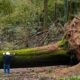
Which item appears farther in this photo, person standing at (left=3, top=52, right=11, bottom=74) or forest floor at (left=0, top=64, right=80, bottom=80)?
person standing at (left=3, top=52, right=11, bottom=74)

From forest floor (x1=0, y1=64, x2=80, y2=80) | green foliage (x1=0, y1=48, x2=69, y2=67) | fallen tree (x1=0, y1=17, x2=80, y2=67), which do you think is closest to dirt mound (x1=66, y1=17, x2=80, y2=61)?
fallen tree (x1=0, y1=17, x2=80, y2=67)

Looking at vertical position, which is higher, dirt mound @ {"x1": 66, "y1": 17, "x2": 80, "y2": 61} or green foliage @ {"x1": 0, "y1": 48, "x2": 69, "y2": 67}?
dirt mound @ {"x1": 66, "y1": 17, "x2": 80, "y2": 61}

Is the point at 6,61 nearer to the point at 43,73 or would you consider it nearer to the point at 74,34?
the point at 43,73

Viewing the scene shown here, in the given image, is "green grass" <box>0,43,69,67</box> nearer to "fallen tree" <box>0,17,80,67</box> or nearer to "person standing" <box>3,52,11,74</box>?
"fallen tree" <box>0,17,80,67</box>

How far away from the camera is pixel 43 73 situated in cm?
1559

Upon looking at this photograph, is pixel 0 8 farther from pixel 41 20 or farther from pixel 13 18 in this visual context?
pixel 41 20

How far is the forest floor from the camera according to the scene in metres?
14.2

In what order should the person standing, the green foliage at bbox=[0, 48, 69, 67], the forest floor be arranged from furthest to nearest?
the green foliage at bbox=[0, 48, 69, 67]
the person standing
the forest floor

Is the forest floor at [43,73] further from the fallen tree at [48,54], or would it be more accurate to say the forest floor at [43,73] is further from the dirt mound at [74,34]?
the dirt mound at [74,34]

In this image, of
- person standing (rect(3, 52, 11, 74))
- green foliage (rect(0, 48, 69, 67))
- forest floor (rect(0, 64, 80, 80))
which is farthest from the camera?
green foliage (rect(0, 48, 69, 67))

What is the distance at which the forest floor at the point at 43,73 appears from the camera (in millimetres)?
14195

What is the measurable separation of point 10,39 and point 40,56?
1180cm

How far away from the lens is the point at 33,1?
35.3 metres

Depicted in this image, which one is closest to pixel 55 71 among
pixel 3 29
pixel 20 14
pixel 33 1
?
pixel 3 29
